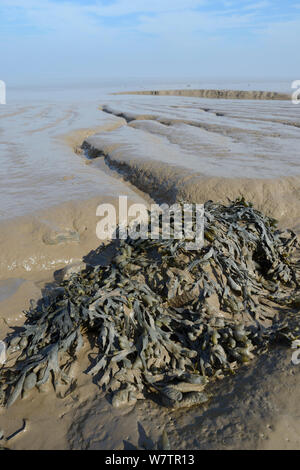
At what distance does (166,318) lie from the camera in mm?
2184

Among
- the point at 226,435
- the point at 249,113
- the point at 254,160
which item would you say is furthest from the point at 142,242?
the point at 249,113

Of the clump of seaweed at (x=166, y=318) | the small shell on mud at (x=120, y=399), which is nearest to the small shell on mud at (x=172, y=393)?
the clump of seaweed at (x=166, y=318)

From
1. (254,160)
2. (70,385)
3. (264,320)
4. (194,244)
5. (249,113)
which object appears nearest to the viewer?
(70,385)

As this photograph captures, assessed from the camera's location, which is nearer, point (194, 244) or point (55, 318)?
point (55, 318)

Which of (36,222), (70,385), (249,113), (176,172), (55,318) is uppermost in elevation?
(249,113)

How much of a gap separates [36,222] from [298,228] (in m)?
2.75

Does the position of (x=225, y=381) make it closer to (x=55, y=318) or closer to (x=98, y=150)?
(x=55, y=318)

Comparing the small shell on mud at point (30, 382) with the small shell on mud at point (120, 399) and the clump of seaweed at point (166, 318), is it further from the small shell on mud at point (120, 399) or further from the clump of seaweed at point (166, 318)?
the small shell on mud at point (120, 399)

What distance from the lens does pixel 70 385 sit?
6.00ft

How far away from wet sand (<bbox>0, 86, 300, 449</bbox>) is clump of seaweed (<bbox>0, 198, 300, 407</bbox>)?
0.34 ft

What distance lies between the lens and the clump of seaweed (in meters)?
1.85

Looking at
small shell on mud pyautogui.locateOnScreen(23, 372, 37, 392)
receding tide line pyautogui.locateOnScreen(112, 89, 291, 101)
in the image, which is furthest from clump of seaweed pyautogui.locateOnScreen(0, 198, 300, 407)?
receding tide line pyautogui.locateOnScreen(112, 89, 291, 101)

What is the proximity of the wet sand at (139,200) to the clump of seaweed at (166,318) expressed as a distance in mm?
103

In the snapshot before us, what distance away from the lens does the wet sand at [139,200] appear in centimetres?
155
